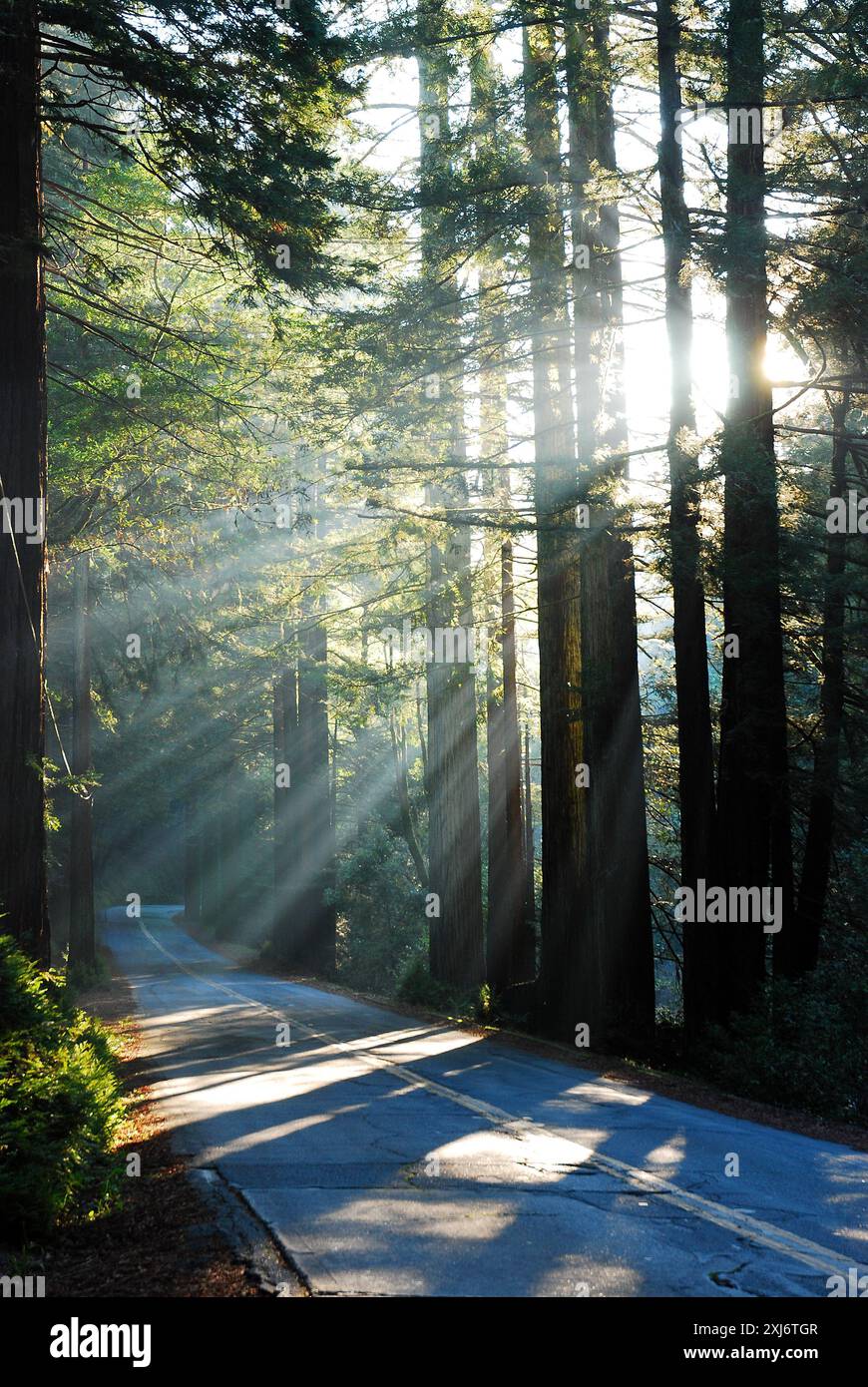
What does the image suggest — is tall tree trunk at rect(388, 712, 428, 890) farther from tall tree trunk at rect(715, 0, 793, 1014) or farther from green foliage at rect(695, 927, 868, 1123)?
green foliage at rect(695, 927, 868, 1123)

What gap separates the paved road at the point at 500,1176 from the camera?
5742mm

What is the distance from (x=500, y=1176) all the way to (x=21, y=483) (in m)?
7.88

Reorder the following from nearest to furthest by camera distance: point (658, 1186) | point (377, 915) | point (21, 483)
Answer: point (658, 1186) < point (21, 483) < point (377, 915)

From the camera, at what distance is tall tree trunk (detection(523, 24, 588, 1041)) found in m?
15.7

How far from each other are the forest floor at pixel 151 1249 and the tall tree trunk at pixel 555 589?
29.0ft

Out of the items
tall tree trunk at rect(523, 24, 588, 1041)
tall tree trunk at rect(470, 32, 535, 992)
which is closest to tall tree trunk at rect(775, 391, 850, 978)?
tall tree trunk at rect(523, 24, 588, 1041)

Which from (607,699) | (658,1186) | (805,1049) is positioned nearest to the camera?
(658,1186)

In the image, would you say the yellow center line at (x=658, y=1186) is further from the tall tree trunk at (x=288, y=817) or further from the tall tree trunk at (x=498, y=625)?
the tall tree trunk at (x=288, y=817)

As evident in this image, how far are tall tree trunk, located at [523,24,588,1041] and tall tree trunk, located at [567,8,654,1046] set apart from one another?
305mm

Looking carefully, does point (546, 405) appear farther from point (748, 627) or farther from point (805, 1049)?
point (805, 1049)

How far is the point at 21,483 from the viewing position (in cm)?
1141

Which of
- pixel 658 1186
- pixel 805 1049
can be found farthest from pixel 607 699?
pixel 658 1186

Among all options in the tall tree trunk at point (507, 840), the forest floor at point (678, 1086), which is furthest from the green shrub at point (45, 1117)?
the tall tree trunk at point (507, 840)
